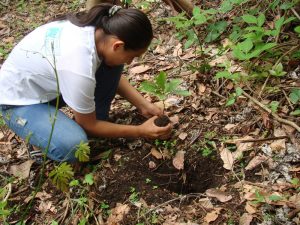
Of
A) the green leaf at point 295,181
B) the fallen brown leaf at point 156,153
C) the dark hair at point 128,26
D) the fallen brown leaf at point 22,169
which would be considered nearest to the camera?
the dark hair at point 128,26

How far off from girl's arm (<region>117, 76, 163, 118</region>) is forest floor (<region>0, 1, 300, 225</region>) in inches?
5.7

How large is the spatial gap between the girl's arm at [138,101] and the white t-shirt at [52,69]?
22.2 inches

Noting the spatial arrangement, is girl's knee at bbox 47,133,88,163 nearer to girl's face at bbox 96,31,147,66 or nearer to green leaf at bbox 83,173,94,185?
green leaf at bbox 83,173,94,185

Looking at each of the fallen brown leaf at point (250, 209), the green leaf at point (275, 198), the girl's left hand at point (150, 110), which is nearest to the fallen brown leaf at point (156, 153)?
the girl's left hand at point (150, 110)

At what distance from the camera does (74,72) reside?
2137mm

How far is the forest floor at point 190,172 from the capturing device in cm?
221

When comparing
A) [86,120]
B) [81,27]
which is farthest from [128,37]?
[86,120]

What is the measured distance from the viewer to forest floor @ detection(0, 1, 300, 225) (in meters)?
2.21

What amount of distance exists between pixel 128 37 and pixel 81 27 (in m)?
0.33

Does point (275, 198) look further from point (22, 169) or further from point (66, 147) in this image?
point (22, 169)

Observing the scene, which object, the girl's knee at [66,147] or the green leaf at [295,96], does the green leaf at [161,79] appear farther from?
the green leaf at [295,96]

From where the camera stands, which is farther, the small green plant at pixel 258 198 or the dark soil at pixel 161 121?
the dark soil at pixel 161 121

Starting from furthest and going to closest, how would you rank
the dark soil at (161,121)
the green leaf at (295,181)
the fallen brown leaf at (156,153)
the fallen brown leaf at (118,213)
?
the fallen brown leaf at (156,153), the dark soil at (161,121), the fallen brown leaf at (118,213), the green leaf at (295,181)

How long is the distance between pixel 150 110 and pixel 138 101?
12 cm
